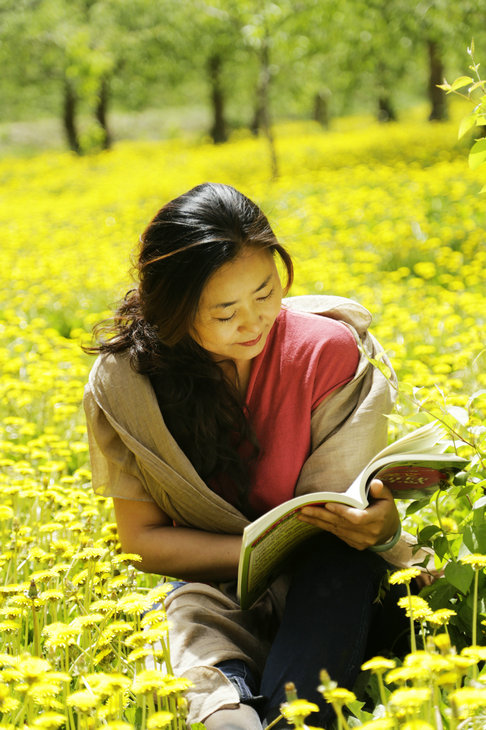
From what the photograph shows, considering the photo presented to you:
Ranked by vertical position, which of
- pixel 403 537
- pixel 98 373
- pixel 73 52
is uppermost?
pixel 73 52

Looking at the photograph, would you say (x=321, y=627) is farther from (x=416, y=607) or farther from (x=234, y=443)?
(x=234, y=443)

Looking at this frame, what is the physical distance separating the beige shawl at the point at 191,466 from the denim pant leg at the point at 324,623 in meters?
0.14

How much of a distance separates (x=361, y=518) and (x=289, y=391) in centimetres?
46

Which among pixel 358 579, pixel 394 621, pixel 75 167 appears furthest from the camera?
pixel 75 167

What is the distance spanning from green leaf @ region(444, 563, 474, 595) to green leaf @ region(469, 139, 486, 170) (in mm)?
725

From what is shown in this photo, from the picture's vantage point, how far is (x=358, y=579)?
5.36ft

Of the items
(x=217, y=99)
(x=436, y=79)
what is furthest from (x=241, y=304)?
(x=217, y=99)

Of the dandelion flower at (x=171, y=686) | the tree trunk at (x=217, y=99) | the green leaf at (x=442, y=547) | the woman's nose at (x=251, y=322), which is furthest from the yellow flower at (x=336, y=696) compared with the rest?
the tree trunk at (x=217, y=99)

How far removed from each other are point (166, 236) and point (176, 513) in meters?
0.63

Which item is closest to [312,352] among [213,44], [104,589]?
[104,589]

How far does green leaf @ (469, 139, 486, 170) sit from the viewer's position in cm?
148

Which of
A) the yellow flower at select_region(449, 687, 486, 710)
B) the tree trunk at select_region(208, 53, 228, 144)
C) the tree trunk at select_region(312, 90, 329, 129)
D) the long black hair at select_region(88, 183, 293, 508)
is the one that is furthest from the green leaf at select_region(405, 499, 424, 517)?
the tree trunk at select_region(312, 90, 329, 129)

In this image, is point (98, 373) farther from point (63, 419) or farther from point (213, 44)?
point (213, 44)

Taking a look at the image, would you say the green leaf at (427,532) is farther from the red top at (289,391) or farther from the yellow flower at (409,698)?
the yellow flower at (409,698)
